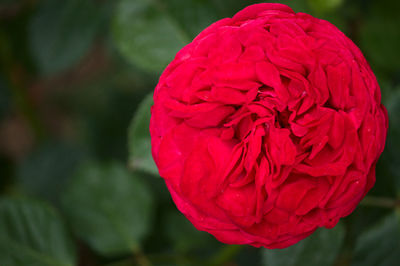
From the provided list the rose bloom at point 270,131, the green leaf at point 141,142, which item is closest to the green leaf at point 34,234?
the green leaf at point 141,142

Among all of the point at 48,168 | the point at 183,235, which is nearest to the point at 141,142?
the point at 183,235

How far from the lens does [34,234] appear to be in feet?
3.41

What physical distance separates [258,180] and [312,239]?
0.33 m

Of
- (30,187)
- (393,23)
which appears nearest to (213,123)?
(393,23)

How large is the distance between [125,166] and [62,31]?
55 centimetres

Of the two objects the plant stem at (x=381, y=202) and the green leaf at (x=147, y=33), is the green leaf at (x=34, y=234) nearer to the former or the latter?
the green leaf at (x=147, y=33)

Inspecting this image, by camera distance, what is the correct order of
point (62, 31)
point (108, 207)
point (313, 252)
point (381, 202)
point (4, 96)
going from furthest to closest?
1. point (4, 96)
2. point (62, 31)
3. point (108, 207)
4. point (381, 202)
5. point (313, 252)

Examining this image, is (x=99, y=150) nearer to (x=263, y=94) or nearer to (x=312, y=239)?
(x=312, y=239)

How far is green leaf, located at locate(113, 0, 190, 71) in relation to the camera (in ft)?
3.32

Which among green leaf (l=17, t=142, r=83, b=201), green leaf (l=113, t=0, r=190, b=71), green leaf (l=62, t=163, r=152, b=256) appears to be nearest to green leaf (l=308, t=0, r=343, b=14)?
green leaf (l=113, t=0, r=190, b=71)

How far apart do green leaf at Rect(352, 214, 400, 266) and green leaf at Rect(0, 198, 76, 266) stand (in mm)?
680

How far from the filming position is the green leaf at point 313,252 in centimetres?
81

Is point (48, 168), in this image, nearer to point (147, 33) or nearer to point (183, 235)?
point (183, 235)

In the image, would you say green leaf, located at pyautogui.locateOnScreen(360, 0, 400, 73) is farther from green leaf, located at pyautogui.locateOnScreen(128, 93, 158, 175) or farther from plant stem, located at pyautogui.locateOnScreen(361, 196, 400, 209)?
green leaf, located at pyautogui.locateOnScreen(128, 93, 158, 175)
